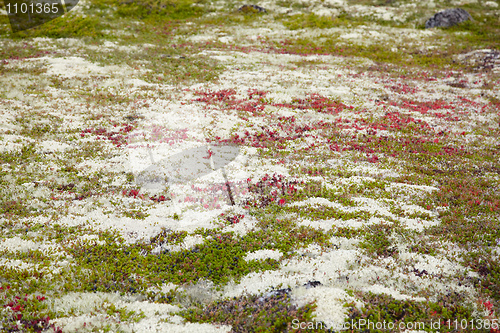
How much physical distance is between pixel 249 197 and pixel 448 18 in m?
65.5

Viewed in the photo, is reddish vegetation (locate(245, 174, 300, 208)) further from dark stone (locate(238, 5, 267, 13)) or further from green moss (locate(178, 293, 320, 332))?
dark stone (locate(238, 5, 267, 13))

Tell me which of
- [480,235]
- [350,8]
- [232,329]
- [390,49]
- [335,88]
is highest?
[350,8]

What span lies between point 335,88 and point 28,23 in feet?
178

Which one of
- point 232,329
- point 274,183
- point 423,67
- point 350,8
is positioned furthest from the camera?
point 350,8

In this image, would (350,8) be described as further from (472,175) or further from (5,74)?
(5,74)

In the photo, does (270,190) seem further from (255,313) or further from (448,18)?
(448,18)

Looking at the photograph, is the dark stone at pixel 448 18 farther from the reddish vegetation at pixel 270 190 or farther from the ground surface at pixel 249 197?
the reddish vegetation at pixel 270 190

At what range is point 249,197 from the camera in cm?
1652

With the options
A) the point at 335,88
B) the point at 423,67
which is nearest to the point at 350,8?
the point at 423,67

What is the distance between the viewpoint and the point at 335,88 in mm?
35031

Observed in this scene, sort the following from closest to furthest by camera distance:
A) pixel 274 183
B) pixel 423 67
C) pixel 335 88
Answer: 1. pixel 274 183
2. pixel 335 88
3. pixel 423 67

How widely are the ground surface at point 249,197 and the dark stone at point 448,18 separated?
68.9 ft

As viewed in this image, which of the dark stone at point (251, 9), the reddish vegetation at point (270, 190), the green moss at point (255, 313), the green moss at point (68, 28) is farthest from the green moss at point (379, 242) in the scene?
the dark stone at point (251, 9)

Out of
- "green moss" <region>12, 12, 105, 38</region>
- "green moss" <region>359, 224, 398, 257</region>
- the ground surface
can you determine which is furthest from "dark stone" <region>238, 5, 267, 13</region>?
"green moss" <region>359, 224, 398, 257</region>
